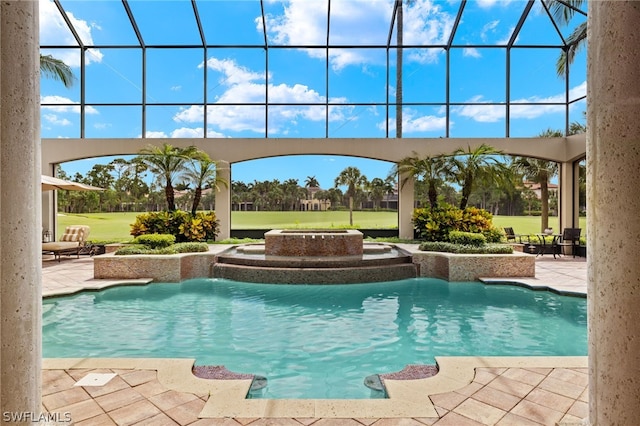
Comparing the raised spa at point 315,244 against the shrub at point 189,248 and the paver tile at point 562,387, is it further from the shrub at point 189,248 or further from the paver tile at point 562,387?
the paver tile at point 562,387

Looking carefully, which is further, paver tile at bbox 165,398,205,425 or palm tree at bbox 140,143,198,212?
palm tree at bbox 140,143,198,212

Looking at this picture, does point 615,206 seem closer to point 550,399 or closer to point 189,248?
point 550,399

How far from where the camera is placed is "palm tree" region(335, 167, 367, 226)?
1756 centimetres

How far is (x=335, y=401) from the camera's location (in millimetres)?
3082

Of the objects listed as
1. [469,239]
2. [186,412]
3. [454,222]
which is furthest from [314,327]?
[454,222]

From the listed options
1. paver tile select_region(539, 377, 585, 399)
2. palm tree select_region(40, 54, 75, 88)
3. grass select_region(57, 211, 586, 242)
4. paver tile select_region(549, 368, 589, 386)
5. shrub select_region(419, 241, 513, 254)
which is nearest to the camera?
paver tile select_region(539, 377, 585, 399)

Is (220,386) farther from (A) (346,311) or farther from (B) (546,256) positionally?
(B) (546,256)

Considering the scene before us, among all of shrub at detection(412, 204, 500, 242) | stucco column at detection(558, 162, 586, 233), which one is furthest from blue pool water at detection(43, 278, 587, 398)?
stucco column at detection(558, 162, 586, 233)

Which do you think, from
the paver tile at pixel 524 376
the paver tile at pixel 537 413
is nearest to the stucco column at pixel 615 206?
the paver tile at pixel 537 413

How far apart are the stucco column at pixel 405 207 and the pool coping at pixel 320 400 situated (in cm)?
1180

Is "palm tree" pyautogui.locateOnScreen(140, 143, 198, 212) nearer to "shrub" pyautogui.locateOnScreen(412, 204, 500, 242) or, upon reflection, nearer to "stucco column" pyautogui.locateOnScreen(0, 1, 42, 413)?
"shrub" pyautogui.locateOnScreen(412, 204, 500, 242)

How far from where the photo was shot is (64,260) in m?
12.5

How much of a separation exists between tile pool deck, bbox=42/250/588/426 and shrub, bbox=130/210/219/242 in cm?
942

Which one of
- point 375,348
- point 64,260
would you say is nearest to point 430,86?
point 375,348
